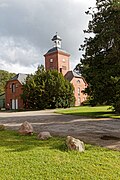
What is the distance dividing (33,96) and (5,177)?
1376 inches

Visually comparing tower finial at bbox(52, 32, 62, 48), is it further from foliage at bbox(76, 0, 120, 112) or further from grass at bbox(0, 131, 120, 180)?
grass at bbox(0, 131, 120, 180)

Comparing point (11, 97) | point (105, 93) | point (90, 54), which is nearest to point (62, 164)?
point (105, 93)

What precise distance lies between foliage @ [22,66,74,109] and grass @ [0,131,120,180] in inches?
1244

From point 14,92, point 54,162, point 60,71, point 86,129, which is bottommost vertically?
point 54,162

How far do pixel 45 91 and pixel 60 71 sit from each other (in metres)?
17.5

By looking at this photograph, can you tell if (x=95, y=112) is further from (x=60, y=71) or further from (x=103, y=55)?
(x=60, y=71)

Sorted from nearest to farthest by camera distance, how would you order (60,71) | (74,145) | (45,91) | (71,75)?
(74,145), (45,91), (71,75), (60,71)

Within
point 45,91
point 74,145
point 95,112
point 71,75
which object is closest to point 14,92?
point 45,91

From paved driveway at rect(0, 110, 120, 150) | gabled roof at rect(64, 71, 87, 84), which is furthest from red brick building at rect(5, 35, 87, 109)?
paved driveway at rect(0, 110, 120, 150)

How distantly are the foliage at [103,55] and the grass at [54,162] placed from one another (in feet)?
37.9

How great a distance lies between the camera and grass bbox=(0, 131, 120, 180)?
5.18 meters

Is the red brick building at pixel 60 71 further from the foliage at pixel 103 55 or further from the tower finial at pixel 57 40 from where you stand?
the foliage at pixel 103 55

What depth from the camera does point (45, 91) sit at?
39531 mm

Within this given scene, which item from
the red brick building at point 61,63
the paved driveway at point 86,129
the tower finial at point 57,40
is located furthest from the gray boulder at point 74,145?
the tower finial at point 57,40
